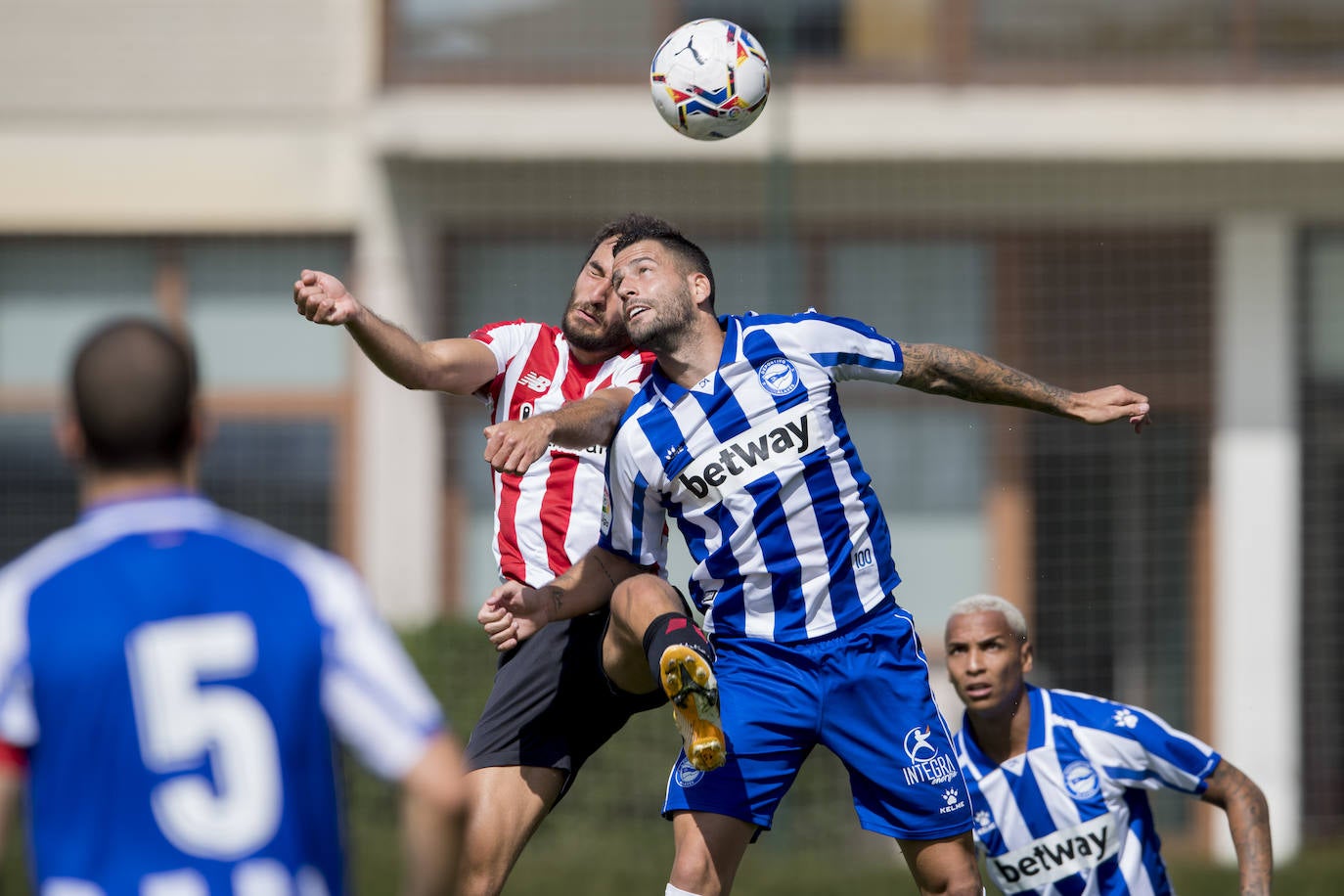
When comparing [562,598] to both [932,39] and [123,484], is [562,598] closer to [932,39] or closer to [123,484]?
[123,484]

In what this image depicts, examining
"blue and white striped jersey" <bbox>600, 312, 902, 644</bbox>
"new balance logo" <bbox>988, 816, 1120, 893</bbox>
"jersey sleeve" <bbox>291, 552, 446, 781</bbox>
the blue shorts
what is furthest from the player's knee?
"jersey sleeve" <bbox>291, 552, 446, 781</bbox>

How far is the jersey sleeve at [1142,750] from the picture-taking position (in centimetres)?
499

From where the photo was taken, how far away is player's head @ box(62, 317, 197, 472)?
252 centimetres

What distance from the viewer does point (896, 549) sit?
1092cm

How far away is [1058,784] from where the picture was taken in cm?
517

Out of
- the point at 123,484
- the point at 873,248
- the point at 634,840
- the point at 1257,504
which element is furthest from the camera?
the point at 873,248

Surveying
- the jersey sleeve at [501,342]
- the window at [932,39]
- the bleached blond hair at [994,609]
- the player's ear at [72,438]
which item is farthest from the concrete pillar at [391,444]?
the player's ear at [72,438]

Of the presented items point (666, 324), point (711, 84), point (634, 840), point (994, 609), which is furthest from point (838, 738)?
point (634, 840)

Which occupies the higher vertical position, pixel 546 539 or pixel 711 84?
pixel 711 84

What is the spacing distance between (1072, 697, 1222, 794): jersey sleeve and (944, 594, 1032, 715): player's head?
0.89 feet

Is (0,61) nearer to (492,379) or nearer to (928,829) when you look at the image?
(492,379)

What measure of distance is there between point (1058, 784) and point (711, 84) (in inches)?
96.1

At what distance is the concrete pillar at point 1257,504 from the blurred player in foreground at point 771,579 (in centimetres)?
653

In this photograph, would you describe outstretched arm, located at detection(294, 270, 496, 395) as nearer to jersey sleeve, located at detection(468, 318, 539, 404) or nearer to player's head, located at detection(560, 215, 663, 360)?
jersey sleeve, located at detection(468, 318, 539, 404)
